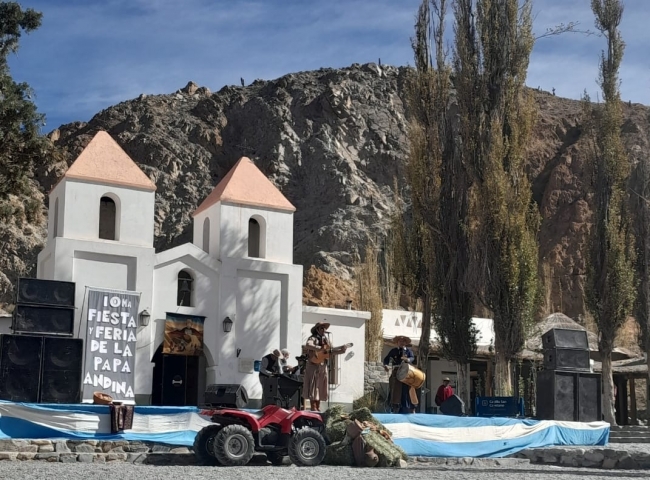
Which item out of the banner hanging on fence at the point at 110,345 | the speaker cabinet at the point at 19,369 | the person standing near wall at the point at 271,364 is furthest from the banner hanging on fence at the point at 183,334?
the person standing near wall at the point at 271,364

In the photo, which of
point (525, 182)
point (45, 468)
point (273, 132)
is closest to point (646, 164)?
point (525, 182)

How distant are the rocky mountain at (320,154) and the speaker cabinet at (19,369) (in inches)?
1300

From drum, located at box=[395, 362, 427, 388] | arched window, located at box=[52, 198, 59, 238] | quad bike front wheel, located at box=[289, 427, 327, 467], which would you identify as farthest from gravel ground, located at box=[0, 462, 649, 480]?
arched window, located at box=[52, 198, 59, 238]

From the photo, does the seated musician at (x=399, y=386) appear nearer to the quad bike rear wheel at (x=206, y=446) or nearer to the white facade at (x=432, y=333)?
the quad bike rear wheel at (x=206, y=446)

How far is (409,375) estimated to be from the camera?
17641mm

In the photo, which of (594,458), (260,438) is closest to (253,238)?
(260,438)

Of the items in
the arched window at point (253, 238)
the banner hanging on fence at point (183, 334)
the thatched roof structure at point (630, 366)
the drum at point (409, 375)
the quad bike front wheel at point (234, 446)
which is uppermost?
the arched window at point (253, 238)

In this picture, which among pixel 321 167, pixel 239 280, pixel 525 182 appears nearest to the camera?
pixel 239 280

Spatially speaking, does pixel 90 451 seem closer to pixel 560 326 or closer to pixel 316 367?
pixel 316 367

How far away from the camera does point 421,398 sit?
857 inches

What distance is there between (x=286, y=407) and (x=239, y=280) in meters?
6.86

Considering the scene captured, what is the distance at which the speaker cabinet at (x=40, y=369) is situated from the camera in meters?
15.1

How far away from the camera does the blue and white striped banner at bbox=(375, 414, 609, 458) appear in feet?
52.1

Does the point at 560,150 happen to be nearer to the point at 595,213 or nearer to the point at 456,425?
the point at 595,213
